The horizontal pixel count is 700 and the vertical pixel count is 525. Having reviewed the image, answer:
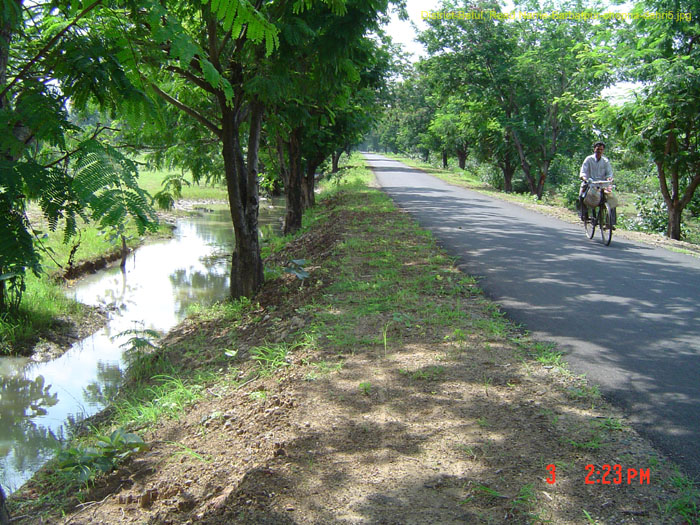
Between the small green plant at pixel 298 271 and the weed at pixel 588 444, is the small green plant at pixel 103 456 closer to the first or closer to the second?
the weed at pixel 588 444

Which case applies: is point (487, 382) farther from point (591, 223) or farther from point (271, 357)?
point (591, 223)

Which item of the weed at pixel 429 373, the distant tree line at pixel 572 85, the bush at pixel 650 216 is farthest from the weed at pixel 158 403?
the bush at pixel 650 216

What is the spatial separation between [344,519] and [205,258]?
51.1 feet

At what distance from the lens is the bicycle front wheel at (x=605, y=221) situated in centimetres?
1074

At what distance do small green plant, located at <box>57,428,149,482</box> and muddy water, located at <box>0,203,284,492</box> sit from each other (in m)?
1.41

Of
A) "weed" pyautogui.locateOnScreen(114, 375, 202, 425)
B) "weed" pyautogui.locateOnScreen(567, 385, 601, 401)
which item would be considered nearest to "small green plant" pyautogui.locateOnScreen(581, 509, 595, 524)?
"weed" pyautogui.locateOnScreen(567, 385, 601, 401)

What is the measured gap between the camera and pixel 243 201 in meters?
9.55

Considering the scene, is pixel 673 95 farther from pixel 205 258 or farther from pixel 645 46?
pixel 205 258

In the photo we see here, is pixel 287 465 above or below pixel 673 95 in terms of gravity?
below

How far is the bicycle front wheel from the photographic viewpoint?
35.2ft

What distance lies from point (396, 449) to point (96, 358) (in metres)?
7.20

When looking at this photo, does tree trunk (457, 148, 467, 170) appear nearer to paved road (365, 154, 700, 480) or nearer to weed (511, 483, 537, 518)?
paved road (365, 154, 700, 480)

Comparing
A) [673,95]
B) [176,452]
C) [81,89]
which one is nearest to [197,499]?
[176,452]

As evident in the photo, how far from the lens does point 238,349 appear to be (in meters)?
7.17
